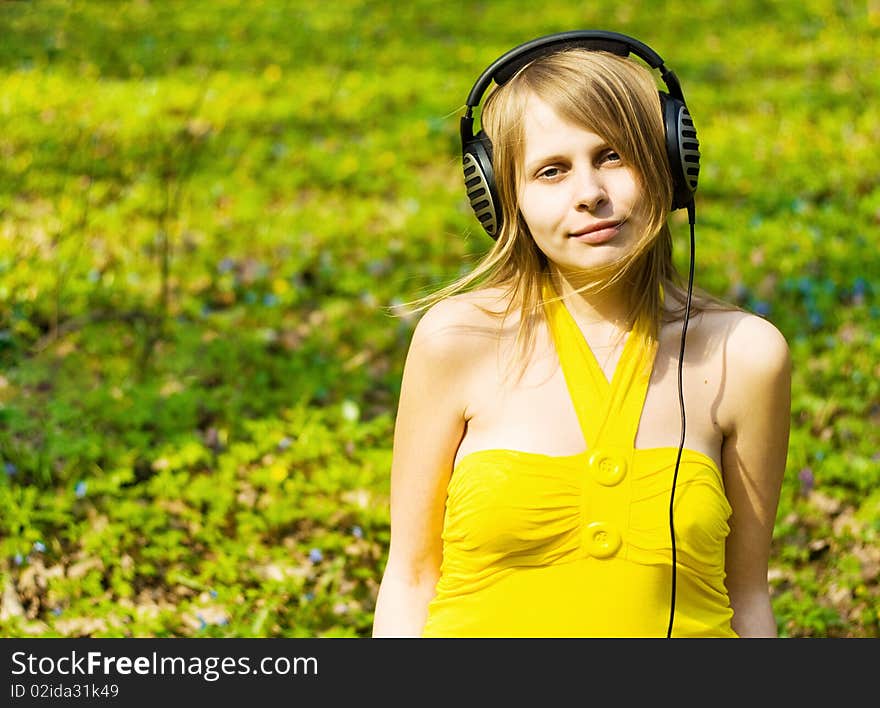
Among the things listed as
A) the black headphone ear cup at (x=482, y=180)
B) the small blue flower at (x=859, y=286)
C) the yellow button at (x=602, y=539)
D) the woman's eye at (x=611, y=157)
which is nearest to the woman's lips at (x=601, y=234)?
the woman's eye at (x=611, y=157)

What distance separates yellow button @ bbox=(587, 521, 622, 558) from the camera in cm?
194

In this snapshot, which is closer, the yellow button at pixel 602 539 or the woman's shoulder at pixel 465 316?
the yellow button at pixel 602 539

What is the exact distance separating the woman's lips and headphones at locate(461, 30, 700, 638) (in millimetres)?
166

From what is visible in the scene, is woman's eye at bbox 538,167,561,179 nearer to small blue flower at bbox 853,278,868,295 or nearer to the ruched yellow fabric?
the ruched yellow fabric

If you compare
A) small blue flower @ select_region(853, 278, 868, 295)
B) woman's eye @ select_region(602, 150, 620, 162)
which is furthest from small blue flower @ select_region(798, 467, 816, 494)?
woman's eye @ select_region(602, 150, 620, 162)

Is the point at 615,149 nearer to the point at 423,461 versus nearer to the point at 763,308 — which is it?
the point at 423,461

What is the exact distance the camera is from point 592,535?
1944 mm

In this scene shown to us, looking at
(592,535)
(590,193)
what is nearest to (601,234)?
(590,193)

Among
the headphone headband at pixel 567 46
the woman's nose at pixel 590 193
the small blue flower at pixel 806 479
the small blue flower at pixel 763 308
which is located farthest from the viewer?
the small blue flower at pixel 763 308

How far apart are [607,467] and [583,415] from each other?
0.11m

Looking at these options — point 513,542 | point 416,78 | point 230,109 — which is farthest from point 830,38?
point 513,542

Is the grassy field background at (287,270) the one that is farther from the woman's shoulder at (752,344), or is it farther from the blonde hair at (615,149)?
the woman's shoulder at (752,344)

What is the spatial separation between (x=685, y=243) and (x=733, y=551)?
151 inches

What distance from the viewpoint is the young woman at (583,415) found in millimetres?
1949
